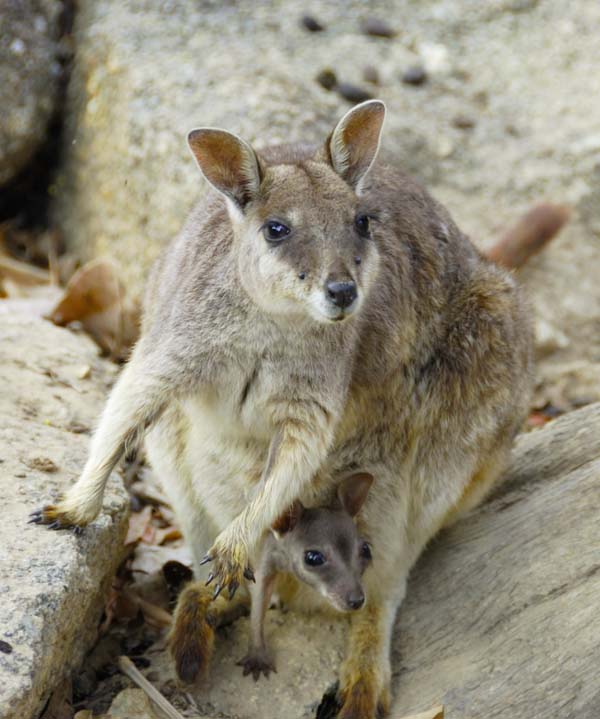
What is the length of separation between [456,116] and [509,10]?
100cm

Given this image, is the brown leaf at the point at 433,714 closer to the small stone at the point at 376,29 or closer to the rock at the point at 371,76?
the rock at the point at 371,76

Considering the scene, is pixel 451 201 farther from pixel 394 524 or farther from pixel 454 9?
pixel 394 524

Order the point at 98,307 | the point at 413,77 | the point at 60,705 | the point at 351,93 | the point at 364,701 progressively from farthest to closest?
1. the point at 413,77
2. the point at 351,93
3. the point at 98,307
4. the point at 364,701
5. the point at 60,705

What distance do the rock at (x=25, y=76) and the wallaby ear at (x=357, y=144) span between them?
3210 millimetres

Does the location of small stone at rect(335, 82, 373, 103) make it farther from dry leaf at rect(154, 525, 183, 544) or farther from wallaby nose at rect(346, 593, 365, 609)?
wallaby nose at rect(346, 593, 365, 609)

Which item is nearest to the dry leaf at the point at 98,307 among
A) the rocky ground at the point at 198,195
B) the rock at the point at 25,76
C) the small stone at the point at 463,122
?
the rocky ground at the point at 198,195

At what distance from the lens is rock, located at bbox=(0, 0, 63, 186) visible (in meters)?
6.32

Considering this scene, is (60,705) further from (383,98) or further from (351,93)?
(383,98)

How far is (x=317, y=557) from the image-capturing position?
383cm

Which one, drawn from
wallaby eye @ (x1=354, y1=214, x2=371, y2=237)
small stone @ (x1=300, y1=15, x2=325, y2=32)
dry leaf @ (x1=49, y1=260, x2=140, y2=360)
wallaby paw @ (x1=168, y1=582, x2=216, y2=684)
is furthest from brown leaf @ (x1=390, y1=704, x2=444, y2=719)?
small stone @ (x1=300, y1=15, x2=325, y2=32)

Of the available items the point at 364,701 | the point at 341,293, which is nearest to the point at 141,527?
the point at 364,701

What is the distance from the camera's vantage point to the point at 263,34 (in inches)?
269

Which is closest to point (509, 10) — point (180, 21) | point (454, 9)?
point (454, 9)

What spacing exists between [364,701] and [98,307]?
8.39 feet
